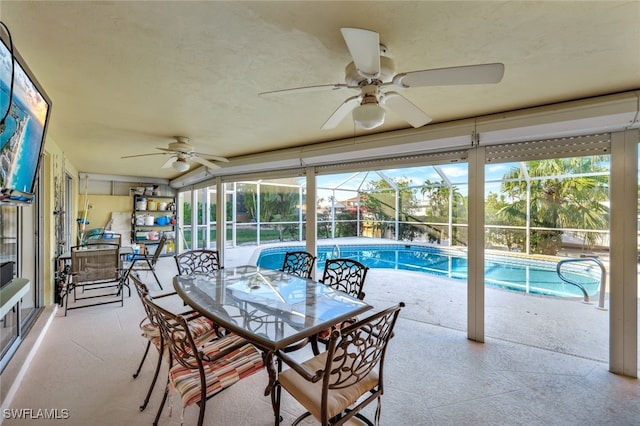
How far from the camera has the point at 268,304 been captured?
1.99 m

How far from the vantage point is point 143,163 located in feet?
17.7

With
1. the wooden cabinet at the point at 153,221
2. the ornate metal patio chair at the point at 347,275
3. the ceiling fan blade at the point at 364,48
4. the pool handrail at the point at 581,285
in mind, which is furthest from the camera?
the wooden cabinet at the point at 153,221

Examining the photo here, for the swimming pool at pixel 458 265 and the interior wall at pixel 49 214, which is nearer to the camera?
the interior wall at pixel 49 214

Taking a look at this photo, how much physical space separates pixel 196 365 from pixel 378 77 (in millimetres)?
1899

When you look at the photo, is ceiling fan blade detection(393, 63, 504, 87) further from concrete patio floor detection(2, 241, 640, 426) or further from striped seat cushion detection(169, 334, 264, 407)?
concrete patio floor detection(2, 241, 640, 426)

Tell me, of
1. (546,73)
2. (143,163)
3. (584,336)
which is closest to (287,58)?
(546,73)

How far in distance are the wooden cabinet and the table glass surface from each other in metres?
6.14

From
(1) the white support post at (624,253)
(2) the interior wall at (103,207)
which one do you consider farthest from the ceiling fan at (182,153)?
(2) the interior wall at (103,207)

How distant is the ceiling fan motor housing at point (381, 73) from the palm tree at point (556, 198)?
2.49 m

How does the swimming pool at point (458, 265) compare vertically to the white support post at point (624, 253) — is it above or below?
below

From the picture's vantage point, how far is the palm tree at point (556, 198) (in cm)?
291

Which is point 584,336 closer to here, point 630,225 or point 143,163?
point 630,225

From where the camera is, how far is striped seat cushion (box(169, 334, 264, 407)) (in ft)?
4.87

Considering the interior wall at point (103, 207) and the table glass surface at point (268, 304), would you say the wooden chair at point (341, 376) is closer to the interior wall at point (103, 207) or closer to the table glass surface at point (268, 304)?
the table glass surface at point (268, 304)
